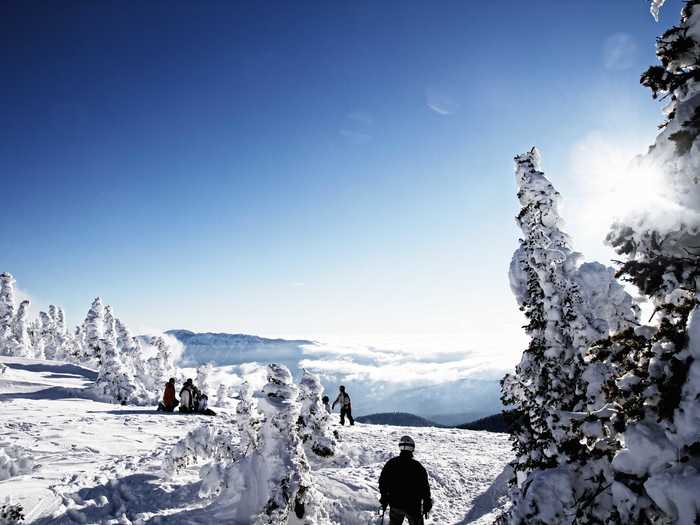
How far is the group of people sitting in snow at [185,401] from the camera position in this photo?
2116 cm

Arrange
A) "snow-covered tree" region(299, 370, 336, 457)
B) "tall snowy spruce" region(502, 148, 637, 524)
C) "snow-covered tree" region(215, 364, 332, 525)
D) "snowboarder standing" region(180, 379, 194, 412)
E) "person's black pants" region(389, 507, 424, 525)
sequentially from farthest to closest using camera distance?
"snowboarder standing" region(180, 379, 194, 412)
"snow-covered tree" region(299, 370, 336, 457)
"tall snowy spruce" region(502, 148, 637, 524)
"snow-covered tree" region(215, 364, 332, 525)
"person's black pants" region(389, 507, 424, 525)

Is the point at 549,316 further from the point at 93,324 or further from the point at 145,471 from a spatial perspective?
the point at 93,324

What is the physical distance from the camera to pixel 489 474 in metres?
15.1

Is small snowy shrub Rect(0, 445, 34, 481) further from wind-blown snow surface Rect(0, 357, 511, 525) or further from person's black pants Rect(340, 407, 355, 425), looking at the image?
person's black pants Rect(340, 407, 355, 425)

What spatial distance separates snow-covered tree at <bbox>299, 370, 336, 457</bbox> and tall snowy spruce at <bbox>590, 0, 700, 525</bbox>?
473 inches

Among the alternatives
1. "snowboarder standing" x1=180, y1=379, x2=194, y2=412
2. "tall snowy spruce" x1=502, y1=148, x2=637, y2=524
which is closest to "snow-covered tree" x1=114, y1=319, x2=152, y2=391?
"snowboarder standing" x1=180, y1=379, x2=194, y2=412

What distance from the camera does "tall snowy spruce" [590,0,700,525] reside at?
3.01 metres

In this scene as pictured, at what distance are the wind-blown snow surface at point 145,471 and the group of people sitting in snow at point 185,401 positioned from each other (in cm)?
149

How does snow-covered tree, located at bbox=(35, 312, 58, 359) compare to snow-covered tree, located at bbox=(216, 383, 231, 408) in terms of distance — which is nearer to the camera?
snow-covered tree, located at bbox=(216, 383, 231, 408)

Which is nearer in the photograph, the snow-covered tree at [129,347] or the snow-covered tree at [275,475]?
the snow-covered tree at [275,475]

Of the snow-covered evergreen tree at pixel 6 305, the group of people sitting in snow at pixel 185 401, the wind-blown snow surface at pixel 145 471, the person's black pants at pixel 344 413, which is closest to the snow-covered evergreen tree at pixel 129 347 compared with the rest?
the snow-covered evergreen tree at pixel 6 305

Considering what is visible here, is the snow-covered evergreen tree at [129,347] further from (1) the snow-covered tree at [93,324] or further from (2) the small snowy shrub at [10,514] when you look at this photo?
(2) the small snowy shrub at [10,514]

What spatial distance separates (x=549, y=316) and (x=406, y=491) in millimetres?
6135

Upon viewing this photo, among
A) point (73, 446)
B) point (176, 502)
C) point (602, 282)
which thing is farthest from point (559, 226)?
point (73, 446)
